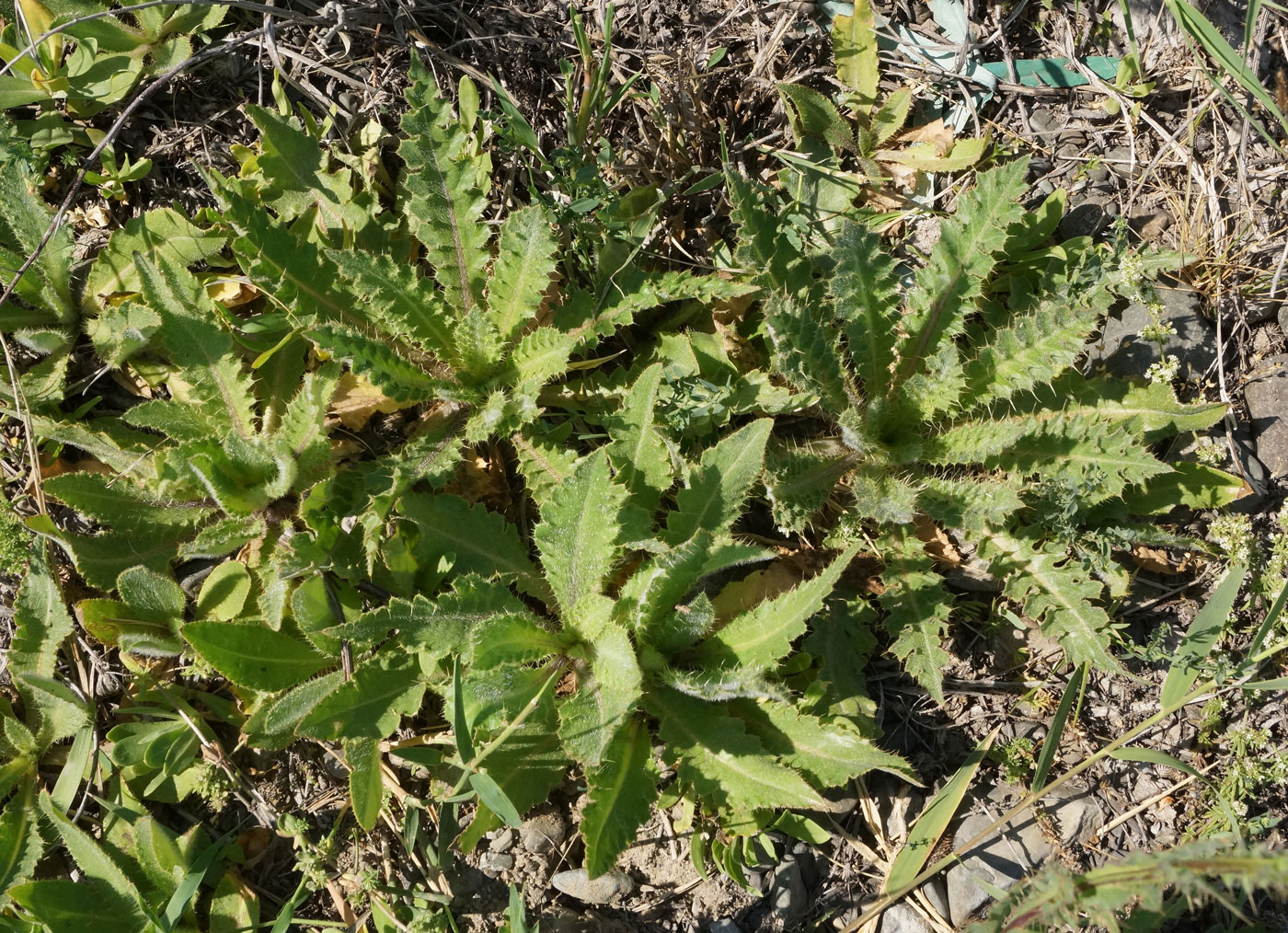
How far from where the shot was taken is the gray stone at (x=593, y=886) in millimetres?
3354

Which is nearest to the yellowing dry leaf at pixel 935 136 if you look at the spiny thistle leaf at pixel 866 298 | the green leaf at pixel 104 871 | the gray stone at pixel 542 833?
the spiny thistle leaf at pixel 866 298

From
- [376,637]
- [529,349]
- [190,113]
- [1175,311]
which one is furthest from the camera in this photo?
[190,113]

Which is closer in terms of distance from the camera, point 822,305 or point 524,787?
point 524,787

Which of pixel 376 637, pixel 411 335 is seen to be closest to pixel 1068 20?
pixel 411 335

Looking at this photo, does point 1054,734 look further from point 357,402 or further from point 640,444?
point 357,402

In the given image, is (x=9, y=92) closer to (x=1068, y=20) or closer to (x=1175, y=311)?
(x=1068, y=20)

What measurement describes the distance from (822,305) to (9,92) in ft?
10.6

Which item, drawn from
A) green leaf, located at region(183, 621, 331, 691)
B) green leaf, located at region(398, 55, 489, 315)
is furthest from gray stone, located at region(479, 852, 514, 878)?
green leaf, located at region(398, 55, 489, 315)

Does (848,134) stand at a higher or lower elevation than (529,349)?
higher

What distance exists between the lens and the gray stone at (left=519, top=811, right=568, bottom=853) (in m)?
3.36

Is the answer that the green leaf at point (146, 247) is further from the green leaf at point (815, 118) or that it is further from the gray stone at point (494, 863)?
the gray stone at point (494, 863)

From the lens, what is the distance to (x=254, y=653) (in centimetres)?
321

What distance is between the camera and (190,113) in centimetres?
386

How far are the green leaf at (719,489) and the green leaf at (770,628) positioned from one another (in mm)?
318
